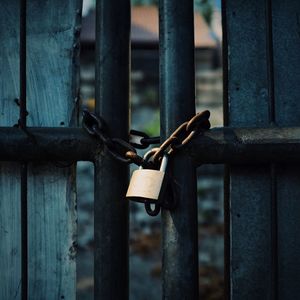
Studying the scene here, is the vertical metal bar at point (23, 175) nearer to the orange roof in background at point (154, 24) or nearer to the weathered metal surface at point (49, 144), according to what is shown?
the weathered metal surface at point (49, 144)

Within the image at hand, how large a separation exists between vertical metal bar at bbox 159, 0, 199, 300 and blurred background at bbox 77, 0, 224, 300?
225 cm

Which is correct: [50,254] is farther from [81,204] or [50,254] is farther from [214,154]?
[81,204]

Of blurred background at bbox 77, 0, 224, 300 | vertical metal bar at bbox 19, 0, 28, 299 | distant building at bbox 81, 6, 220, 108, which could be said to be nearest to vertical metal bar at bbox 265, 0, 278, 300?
vertical metal bar at bbox 19, 0, 28, 299

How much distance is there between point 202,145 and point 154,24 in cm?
418

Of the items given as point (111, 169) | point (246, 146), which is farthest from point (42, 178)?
point (246, 146)

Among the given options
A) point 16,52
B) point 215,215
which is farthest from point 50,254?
point 215,215

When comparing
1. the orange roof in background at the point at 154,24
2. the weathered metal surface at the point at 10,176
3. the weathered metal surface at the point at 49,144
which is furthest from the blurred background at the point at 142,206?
the weathered metal surface at the point at 49,144

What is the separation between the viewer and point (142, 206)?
4.39 metres

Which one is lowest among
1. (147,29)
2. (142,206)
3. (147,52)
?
(142,206)

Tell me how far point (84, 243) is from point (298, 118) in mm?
3502

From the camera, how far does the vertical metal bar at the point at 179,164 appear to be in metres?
0.69

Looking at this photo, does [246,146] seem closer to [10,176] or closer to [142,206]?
[10,176]

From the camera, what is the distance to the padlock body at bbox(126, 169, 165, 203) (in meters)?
0.62

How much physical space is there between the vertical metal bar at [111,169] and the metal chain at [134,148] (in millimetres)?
25
